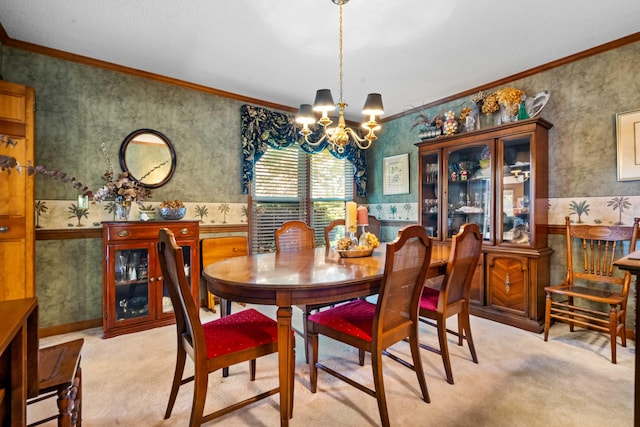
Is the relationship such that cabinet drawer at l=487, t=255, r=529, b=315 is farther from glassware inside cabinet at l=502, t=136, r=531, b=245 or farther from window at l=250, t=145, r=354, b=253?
window at l=250, t=145, r=354, b=253

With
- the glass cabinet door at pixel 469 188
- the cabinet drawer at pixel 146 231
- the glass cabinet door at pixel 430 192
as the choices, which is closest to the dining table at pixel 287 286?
the cabinet drawer at pixel 146 231

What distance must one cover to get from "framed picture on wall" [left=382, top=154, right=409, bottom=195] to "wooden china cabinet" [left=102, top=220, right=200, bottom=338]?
2818 mm

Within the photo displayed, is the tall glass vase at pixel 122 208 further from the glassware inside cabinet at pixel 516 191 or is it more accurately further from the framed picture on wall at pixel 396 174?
the glassware inside cabinet at pixel 516 191

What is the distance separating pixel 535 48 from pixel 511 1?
0.87 metres

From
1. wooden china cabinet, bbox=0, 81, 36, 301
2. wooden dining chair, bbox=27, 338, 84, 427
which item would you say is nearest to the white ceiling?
wooden china cabinet, bbox=0, 81, 36, 301

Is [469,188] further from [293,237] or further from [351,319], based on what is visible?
[351,319]

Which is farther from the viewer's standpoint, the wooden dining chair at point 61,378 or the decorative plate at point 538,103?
the decorative plate at point 538,103

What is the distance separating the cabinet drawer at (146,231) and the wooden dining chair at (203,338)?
1.33 metres

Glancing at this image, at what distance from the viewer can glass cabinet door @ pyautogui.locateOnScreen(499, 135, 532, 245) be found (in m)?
2.99

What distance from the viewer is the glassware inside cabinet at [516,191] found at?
299cm

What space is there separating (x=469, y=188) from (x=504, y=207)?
1.57 ft

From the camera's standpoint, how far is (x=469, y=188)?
353cm

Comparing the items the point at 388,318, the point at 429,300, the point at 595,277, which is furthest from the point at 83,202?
the point at 595,277

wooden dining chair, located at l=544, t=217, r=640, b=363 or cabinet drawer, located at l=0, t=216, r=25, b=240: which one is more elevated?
cabinet drawer, located at l=0, t=216, r=25, b=240
